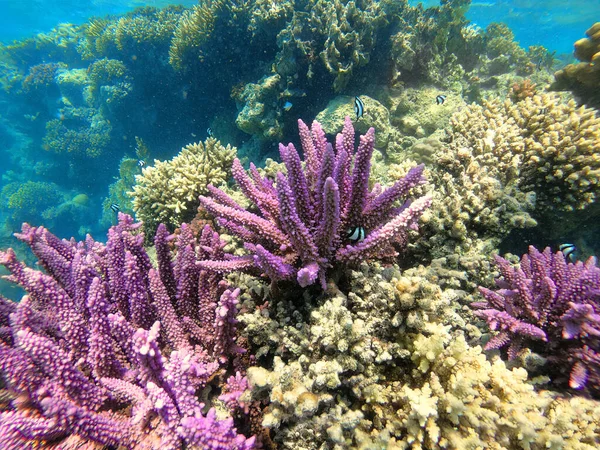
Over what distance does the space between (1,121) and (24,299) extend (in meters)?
31.6

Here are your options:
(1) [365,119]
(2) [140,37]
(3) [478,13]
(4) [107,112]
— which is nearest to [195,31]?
(2) [140,37]

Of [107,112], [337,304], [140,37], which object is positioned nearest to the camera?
[337,304]

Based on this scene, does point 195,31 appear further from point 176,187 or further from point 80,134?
point 80,134

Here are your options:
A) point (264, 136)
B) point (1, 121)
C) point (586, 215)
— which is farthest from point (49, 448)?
point (1, 121)

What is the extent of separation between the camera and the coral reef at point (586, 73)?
18.1 ft

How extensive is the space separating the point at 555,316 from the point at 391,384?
1589mm

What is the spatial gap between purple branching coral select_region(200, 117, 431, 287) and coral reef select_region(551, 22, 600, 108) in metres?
6.07

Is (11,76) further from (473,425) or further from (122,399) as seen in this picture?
(473,425)

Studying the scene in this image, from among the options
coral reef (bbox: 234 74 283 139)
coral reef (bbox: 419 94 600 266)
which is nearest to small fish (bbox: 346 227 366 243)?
coral reef (bbox: 419 94 600 266)

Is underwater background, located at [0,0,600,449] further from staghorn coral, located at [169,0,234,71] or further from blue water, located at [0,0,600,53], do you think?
blue water, located at [0,0,600,53]

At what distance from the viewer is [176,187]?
5016 millimetres

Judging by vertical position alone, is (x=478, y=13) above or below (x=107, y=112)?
above

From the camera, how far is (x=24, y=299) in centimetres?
205

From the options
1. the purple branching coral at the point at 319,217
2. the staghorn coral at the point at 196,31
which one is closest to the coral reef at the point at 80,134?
the staghorn coral at the point at 196,31
